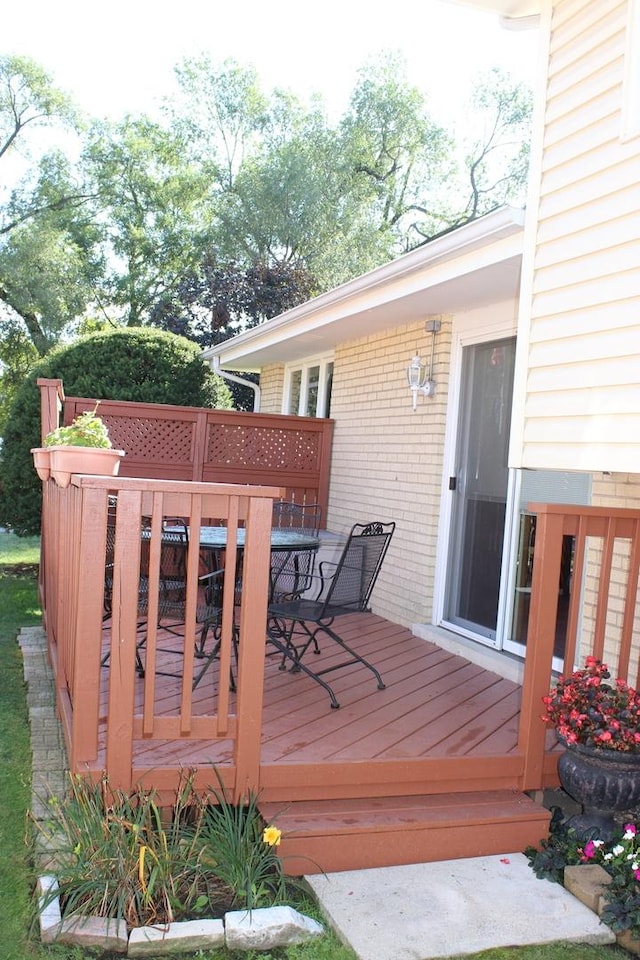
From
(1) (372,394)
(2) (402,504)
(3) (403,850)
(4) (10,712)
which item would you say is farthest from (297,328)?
(3) (403,850)

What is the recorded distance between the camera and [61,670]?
3779 millimetres

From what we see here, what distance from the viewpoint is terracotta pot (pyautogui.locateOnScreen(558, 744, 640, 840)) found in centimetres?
293

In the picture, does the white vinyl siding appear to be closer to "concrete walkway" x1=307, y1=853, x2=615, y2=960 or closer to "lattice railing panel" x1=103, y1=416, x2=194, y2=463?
"concrete walkway" x1=307, y1=853, x2=615, y2=960

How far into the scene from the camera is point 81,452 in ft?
13.0

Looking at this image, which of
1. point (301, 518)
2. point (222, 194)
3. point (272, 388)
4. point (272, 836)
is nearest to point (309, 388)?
point (272, 388)

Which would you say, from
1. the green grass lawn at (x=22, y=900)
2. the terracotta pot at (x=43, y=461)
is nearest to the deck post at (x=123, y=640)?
the green grass lawn at (x=22, y=900)

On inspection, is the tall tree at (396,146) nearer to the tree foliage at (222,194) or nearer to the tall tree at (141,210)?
the tree foliage at (222,194)

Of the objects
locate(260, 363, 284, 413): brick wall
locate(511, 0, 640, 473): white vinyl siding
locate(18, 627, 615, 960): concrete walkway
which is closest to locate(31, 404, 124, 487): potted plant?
locate(18, 627, 615, 960): concrete walkway

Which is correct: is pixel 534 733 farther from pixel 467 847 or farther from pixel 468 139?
pixel 468 139

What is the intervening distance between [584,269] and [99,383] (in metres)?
6.48

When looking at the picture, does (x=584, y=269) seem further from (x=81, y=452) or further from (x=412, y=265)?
(x=81, y=452)

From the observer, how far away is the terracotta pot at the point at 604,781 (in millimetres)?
2932

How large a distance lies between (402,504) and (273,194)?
17347mm

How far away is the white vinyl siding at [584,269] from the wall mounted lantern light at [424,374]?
217cm
